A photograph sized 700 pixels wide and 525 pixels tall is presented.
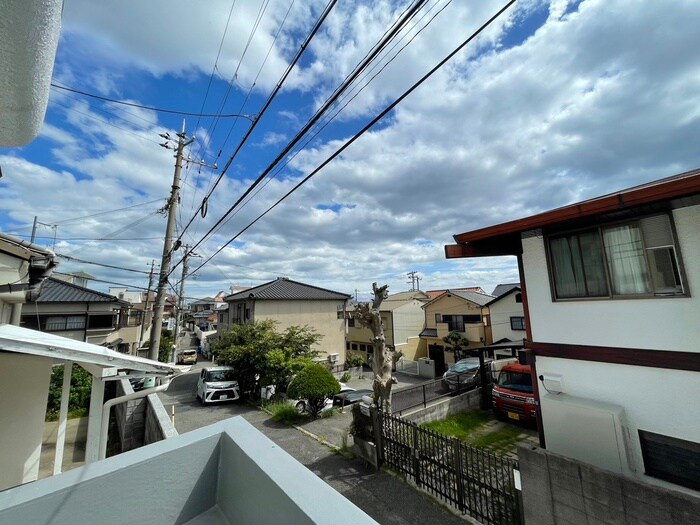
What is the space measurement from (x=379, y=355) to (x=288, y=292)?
14512 millimetres

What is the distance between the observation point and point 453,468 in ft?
18.5

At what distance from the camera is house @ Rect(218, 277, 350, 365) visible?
2011cm

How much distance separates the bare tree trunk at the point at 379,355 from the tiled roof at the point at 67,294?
659 inches

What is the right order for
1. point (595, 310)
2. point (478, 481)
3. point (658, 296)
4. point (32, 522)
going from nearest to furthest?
1. point (32, 522)
2. point (658, 296)
3. point (595, 310)
4. point (478, 481)

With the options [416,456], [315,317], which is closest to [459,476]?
[416,456]

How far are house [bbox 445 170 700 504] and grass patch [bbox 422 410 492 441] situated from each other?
441 cm

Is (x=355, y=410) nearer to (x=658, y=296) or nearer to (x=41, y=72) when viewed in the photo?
(x=658, y=296)

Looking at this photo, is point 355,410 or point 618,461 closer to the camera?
point 618,461

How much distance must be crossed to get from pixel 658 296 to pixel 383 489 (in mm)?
5914

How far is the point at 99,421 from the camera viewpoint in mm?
3277

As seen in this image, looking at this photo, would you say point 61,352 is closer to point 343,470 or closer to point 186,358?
point 343,470

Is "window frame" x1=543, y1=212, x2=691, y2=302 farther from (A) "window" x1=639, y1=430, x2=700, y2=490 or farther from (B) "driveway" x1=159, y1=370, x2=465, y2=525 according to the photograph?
(B) "driveway" x1=159, y1=370, x2=465, y2=525

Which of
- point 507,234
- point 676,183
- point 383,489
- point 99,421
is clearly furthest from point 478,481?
point 99,421

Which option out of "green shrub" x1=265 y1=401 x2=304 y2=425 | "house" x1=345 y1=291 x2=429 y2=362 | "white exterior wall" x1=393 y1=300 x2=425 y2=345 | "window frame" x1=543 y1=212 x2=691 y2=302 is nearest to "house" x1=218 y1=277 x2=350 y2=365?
"house" x1=345 y1=291 x2=429 y2=362
